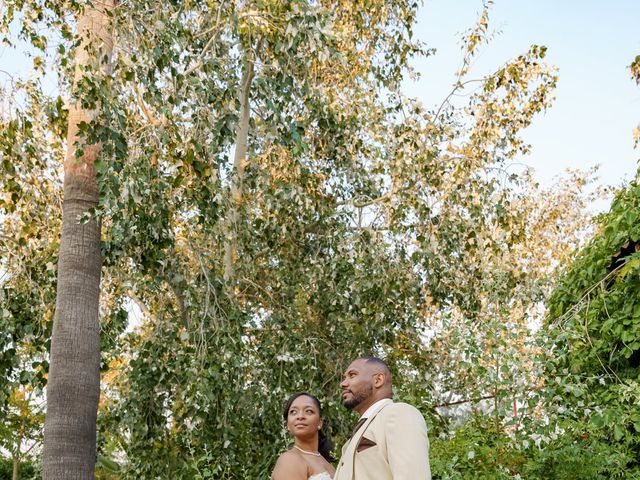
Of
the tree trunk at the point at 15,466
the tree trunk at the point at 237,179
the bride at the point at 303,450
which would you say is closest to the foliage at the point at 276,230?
the tree trunk at the point at 237,179

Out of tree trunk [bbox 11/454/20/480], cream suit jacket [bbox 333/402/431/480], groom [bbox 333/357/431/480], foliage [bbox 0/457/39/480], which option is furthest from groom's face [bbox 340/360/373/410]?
foliage [bbox 0/457/39/480]

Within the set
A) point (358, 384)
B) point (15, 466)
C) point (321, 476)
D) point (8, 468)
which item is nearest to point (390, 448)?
point (358, 384)

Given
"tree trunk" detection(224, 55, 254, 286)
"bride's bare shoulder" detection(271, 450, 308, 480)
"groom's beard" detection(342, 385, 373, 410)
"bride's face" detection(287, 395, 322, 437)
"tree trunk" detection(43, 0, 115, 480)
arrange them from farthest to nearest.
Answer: "tree trunk" detection(224, 55, 254, 286)
"tree trunk" detection(43, 0, 115, 480)
"bride's face" detection(287, 395, 322, 437)
"bride's bare shoulder" detection(271, 450, 308, 480)
"groom's beard" detection(342, 385, 373, 410)

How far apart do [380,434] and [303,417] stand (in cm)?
152

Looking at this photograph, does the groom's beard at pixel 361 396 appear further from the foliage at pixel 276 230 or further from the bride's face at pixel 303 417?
the foliage at pixel 276 230

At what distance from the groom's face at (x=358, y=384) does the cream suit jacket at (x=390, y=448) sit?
0.11m

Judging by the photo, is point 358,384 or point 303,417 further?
point 303,417

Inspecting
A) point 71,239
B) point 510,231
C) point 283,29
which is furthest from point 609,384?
point 71,239

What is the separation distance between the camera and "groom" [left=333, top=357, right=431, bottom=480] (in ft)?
9.16

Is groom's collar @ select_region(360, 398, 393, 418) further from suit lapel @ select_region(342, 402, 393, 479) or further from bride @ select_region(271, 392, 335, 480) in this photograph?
bride @ select_region(271, 392, 335, 480)

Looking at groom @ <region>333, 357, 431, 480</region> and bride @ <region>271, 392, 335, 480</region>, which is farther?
bride @ <region>271, 392, 335, 480</region>

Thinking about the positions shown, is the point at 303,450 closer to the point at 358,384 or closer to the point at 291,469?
the point at 291,469

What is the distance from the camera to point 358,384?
312 centimetres

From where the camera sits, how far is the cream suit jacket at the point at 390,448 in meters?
2.78
